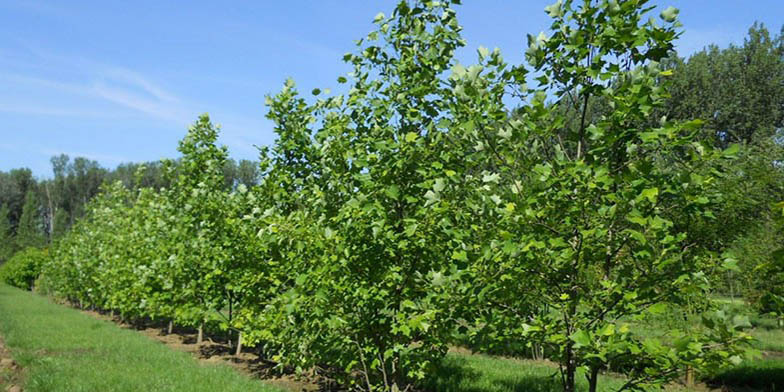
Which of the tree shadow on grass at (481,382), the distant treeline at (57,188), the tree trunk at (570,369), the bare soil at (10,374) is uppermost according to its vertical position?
the distant treeline at (57,188)

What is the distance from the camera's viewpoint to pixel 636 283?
385cm

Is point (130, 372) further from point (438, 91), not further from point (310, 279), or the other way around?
point (438, 91)

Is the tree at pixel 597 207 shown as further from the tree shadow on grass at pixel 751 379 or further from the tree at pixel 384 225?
the tree shadow on grass at pixel 751 379

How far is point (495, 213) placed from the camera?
180 inches

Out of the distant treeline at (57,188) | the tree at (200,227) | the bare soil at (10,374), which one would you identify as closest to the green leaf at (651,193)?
the tree at (200,227)

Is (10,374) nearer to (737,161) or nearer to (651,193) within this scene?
(651,193)

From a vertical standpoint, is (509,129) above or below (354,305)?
above

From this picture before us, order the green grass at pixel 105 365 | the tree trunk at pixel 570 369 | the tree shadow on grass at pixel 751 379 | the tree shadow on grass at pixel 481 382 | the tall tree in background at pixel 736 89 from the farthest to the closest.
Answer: the tall tree in background at pixel 736 89
the tree shadow on grass at pixel 751 379
the tree shadow on grass at pixel 481 382
the green grass at pixel 105 365
the tree trunk at pixel 570 369

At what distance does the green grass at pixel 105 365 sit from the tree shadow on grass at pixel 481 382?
2.75 m

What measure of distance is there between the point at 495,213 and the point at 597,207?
92cm

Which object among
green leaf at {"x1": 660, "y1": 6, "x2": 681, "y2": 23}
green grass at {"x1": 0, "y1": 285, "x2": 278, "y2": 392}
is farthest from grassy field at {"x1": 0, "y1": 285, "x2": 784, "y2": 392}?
green leaf at {"x1": 660, "y1": 6, "x2": 681, "y2": 23}

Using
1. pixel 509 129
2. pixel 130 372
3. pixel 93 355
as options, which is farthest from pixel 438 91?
pixel 93 355

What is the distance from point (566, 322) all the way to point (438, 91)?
2.10m

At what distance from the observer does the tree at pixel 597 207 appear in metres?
3.56
